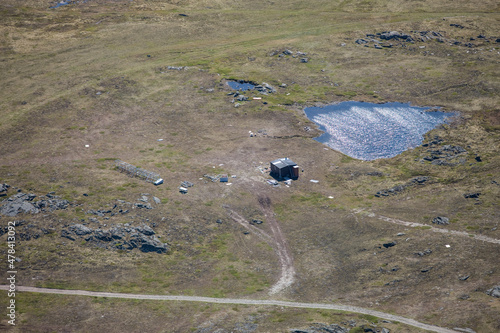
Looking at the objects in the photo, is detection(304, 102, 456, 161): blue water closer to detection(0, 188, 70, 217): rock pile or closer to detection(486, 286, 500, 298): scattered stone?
detection(486, 286, 500, 298): scattered stone

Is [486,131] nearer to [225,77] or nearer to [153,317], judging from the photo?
[225,77]

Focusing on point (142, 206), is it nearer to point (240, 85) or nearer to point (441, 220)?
point (441, 220)

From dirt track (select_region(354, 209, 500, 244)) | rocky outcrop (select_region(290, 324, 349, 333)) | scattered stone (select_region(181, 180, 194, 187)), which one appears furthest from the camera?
scattered stone (select_region(181, 180, 194, 187))

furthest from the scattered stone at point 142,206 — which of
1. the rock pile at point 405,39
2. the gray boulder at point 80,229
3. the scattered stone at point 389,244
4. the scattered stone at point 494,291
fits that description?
the rock pile at point 405,39

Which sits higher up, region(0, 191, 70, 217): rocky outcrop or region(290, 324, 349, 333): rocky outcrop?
region(0, 191, 70, 217): rocky outcrop

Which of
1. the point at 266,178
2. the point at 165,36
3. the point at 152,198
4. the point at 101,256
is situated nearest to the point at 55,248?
the point at 101,256

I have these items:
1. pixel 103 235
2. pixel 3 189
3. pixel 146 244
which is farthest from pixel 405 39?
pixel 3 189

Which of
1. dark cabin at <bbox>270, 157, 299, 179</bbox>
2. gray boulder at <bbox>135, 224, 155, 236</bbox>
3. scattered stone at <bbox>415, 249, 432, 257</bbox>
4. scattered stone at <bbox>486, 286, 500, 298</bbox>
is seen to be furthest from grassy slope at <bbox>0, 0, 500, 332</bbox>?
dark cabin at <bbox>270, 157, 299, 179</bbox>
